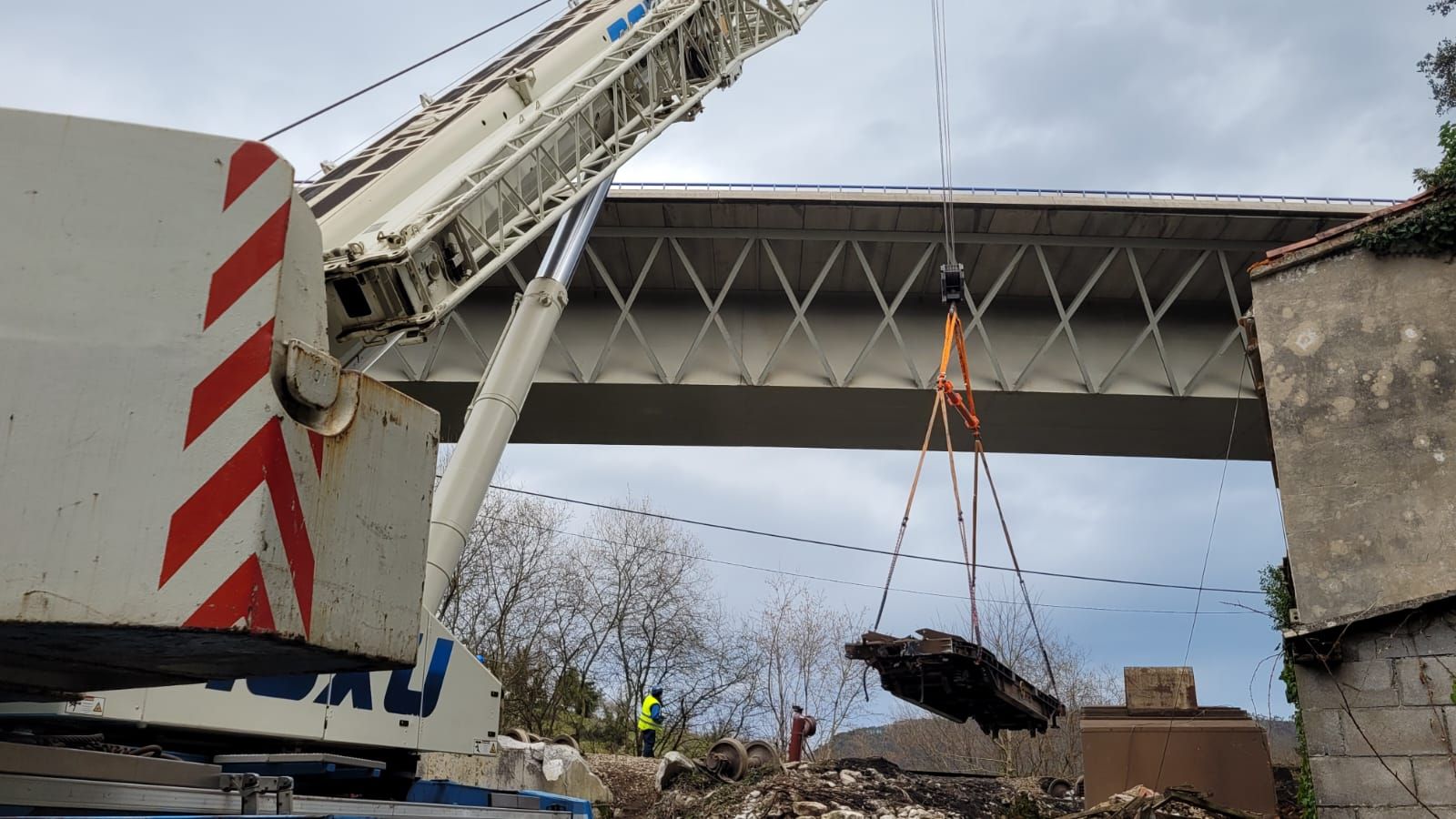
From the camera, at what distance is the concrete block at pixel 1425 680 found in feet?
28.1

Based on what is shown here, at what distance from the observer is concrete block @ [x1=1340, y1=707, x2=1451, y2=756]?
8.56 m

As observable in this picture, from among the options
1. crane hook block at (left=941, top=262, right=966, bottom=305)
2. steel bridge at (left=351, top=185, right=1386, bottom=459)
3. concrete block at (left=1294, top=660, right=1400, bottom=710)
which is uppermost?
steel bridge at (left=351, top=185, right=1386, bottom=459)

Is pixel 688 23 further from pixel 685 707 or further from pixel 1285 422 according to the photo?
pixel 685 707

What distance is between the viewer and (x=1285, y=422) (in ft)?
33.6

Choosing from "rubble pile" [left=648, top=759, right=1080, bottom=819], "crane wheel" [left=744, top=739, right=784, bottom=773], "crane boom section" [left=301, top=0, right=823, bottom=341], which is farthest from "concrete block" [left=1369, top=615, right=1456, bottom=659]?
"crane wheel" [left=744, top=739, right=784, bottom=773]

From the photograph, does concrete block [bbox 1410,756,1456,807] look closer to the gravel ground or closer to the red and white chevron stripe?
the red and white chevron stripe

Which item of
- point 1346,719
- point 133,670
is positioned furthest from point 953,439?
point 133,670

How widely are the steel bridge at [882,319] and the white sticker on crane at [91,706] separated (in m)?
13.3

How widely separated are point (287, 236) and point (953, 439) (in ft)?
63.2

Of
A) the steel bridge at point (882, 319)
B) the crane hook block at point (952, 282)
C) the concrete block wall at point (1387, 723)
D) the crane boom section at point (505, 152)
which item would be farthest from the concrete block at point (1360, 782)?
the steel bridge at point (882, 319)

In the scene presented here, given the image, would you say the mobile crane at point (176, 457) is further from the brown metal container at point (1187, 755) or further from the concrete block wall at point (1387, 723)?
the brown metal container at point (1187, 755)

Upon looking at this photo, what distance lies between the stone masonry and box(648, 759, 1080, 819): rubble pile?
4018 mm

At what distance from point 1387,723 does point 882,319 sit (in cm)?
1261

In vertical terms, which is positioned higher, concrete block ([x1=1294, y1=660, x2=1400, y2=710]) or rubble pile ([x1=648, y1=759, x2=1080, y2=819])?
concrete block ([x1=1294, y1=660, x2=1400, y2=710])
